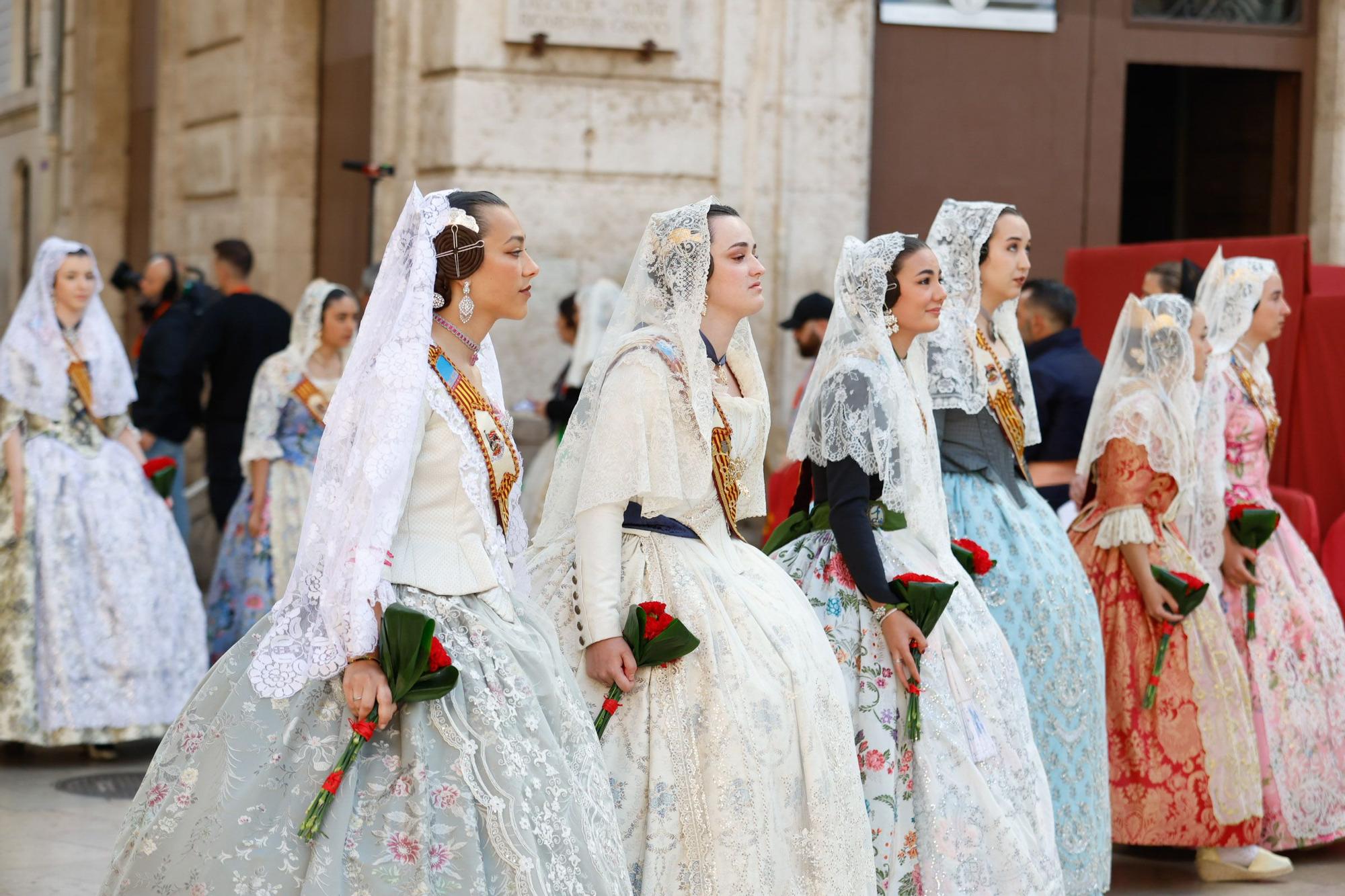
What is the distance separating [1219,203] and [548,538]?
1094 cm

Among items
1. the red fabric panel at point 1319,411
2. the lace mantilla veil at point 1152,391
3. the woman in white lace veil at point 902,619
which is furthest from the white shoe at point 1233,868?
the red fabric panel at point 1319,411

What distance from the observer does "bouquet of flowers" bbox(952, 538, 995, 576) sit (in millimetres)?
5285

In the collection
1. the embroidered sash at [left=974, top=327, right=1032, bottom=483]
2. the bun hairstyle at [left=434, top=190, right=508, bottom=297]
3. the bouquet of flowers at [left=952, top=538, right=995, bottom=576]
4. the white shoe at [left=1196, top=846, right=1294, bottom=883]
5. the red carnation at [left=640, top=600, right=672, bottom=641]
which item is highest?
the bun hairstyle at [left=434, top=190, right=508, bottom=297]

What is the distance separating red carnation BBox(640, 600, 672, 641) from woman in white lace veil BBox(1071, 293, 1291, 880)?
2.46m

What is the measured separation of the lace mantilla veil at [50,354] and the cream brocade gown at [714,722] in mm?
3744

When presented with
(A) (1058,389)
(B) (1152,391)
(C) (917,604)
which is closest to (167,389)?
(A) (1058,389)

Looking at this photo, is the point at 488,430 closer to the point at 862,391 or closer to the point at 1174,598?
the point at 862,391

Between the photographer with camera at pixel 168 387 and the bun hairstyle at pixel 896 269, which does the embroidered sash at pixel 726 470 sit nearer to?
the bun hairstyle at pixel 896 269

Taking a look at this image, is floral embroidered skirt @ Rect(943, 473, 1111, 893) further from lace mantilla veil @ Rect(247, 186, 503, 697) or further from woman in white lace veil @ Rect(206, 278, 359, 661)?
woman in white lace veil @ Rect(206, 278, 359, 661)

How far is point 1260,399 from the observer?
7.05 metres

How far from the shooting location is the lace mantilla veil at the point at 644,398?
435cm

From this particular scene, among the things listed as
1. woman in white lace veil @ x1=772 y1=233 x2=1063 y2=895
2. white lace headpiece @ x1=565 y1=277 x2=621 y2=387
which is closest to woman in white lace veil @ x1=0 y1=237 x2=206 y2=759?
white lace headpiece @ x1=565 y1=277 x2=621 y2=387

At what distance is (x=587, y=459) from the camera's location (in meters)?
4.39

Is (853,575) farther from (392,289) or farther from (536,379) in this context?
(536,379)
